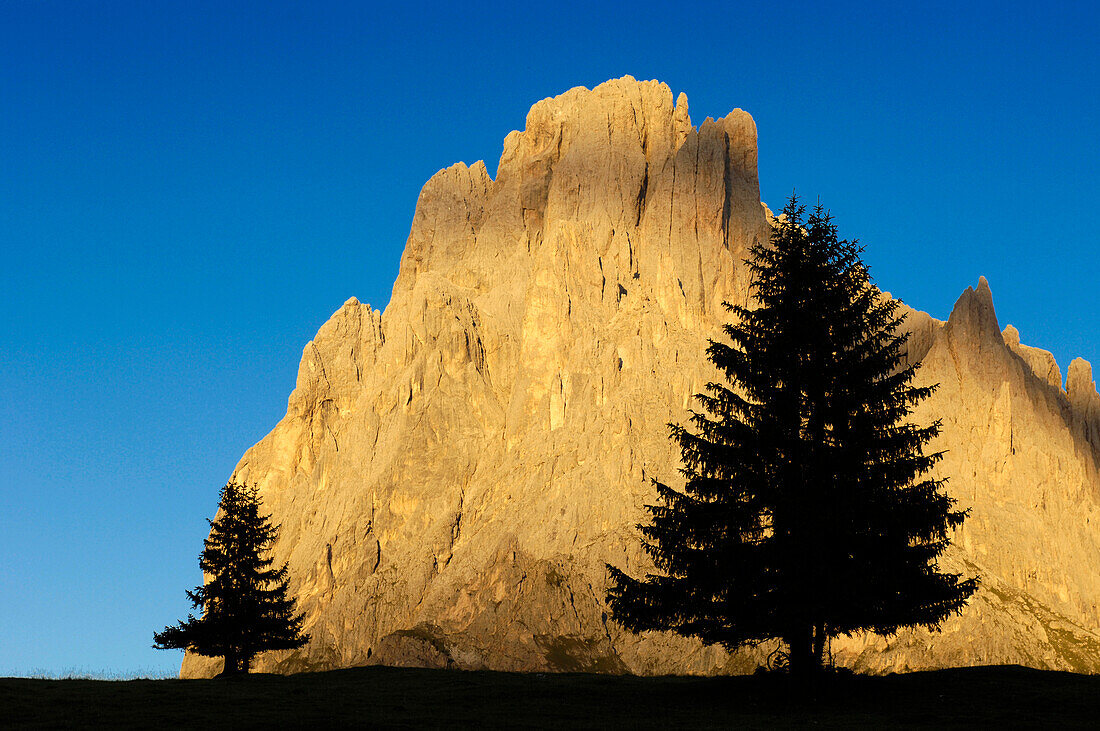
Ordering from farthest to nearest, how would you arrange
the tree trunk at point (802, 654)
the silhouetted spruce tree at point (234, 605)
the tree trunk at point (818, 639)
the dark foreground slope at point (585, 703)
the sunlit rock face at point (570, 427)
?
1. the sunlit rock face at point (570, 427)
2. the silhouetted spruce tree at point (234, 605)
3. the tree trunk at point (818, 639)
4. the tree trunk at point (802, 654)
5. the dark foreground slope at point (585, 703)

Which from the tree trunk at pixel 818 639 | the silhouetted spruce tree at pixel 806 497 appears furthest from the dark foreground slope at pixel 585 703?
the silhouetted spruce tree at pixel 806 497

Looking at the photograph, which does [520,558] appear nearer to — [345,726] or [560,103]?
[560,103]

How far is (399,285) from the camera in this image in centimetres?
18862

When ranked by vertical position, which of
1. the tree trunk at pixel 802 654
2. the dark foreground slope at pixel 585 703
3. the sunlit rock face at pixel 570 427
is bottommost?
the dark foreground slope at pixel 585 703

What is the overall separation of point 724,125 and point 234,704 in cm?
16403

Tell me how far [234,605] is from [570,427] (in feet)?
333

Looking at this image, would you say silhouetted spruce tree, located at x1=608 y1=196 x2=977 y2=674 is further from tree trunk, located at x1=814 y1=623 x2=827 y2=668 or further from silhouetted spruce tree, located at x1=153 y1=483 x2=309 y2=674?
silhouetted spruce tree, located at x1=153 y1=483 x2=309 y2=674

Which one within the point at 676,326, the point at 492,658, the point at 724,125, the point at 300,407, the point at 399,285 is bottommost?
the point at 492,658

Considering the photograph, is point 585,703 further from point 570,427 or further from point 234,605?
point 570,427

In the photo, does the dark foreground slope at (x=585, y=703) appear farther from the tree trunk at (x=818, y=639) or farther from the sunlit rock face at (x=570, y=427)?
the sunlit rock face at (x=570, y=427)

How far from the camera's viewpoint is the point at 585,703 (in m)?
29.8

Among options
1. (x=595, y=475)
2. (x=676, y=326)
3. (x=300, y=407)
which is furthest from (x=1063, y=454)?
(x=300, y=407)

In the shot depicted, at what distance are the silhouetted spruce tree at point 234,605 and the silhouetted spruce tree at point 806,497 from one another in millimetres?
29671

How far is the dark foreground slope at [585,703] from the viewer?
25.4 meters
